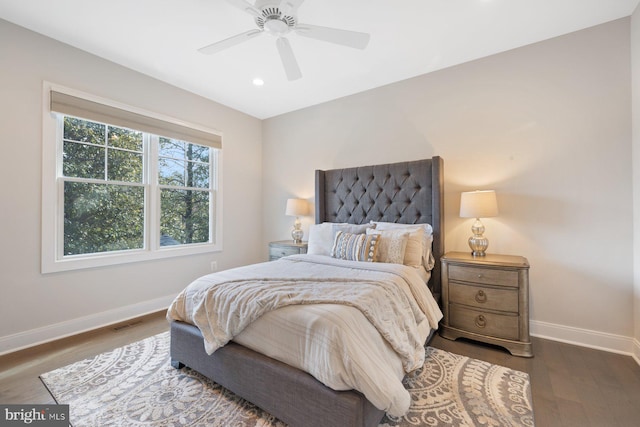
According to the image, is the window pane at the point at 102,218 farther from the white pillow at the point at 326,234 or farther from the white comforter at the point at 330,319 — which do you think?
the white pillow at the point at 326,234

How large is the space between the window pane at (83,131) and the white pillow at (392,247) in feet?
10.1

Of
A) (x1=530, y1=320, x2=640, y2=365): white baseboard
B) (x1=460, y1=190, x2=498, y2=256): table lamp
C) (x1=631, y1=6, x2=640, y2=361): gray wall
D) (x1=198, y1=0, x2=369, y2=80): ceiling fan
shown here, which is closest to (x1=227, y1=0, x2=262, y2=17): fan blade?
(x1=198, y1=0, x2=369, y2=80): ceiling fan

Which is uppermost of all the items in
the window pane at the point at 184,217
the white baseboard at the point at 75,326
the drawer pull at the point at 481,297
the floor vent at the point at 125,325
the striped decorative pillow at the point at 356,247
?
the window pane at the point at 184,217

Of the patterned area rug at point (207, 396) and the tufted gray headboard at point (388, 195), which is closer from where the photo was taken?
the patterned area rug at point (207, 396)

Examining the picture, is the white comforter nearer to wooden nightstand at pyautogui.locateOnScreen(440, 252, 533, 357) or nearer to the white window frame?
wooden nightstand at pyautogui.locateOnScreen(440, 252, 533, 357)

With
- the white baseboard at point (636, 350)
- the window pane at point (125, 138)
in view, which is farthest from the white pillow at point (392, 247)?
the window pane at point (125, 138)

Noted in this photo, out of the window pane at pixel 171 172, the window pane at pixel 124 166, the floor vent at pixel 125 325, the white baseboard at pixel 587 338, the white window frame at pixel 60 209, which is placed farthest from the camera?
the window pane at pixel 171 172

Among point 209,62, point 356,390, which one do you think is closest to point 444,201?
point 356,390

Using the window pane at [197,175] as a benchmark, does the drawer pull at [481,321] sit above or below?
below

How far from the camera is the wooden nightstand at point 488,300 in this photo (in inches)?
86.7

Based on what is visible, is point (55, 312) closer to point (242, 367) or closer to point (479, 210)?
point (242, 367)

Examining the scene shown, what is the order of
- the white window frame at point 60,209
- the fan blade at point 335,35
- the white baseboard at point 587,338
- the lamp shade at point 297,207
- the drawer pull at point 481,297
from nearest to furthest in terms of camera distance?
the fan blade at point 335,35 < the white baseboard at point 587,338 < the drawer pull at point 481,297 < the white window frame at point 60,209 < the lamp shade at point 297,207

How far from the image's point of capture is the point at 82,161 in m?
2.73

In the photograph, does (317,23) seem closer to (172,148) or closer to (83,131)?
(172,148)
